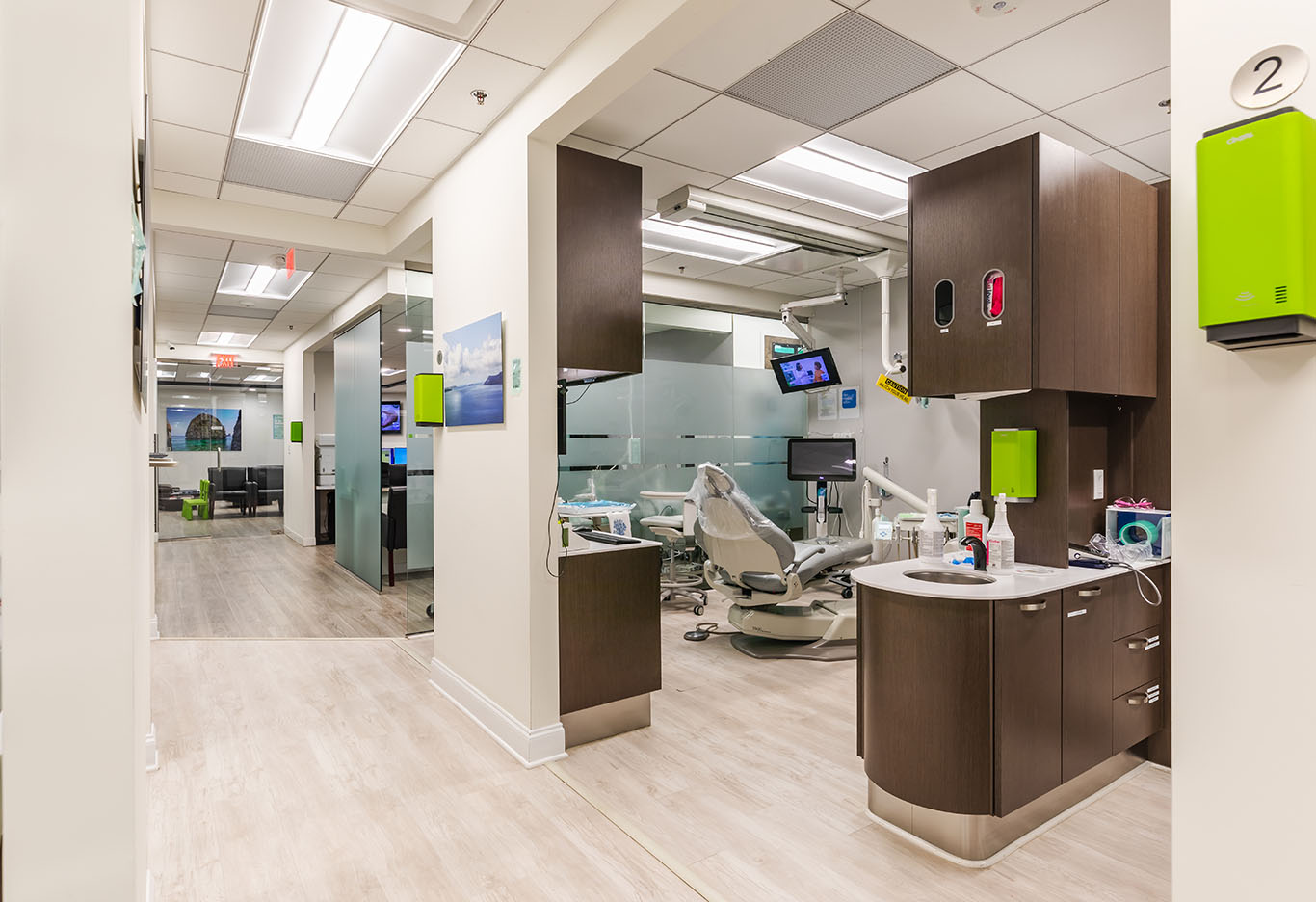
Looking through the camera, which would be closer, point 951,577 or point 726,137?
point 951,577

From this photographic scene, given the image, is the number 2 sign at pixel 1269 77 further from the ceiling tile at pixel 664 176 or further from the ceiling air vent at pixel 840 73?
the ceiling tile at pixel 664 176

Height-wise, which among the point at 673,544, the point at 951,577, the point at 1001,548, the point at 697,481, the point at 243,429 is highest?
the point at 243,429

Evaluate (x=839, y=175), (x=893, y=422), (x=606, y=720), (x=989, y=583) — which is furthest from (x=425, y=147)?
(x=893, y=422)

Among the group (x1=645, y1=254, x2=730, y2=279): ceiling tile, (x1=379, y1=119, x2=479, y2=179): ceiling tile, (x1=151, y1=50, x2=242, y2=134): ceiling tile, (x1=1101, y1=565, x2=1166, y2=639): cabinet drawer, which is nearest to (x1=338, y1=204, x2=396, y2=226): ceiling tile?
(x1=379, y1=119, x2=479, y2=179): ceiling tile

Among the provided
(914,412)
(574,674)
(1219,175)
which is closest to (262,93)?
(574,674)

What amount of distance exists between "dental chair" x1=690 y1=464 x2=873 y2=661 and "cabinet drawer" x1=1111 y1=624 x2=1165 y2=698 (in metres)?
1.89

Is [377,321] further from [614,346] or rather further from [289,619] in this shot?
[614,346]

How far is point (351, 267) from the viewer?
599 centimetres

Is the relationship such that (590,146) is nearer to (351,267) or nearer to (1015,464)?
(1015,464)

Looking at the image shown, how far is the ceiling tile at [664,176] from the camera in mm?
4148

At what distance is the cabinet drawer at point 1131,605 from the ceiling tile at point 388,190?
407 cm

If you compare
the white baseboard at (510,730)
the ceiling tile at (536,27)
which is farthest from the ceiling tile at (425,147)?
the white baseboard at (510,730)

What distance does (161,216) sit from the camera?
439 centimetres

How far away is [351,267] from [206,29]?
3.36 metres
